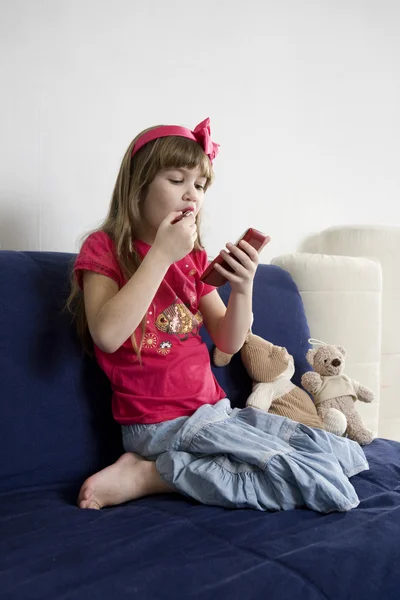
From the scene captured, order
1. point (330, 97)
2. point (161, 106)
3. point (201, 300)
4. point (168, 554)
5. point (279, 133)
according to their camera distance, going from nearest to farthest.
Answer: point (168, 554)
point (201, 300)
point (161, 106)
point (279, 133)
point (330, 97)

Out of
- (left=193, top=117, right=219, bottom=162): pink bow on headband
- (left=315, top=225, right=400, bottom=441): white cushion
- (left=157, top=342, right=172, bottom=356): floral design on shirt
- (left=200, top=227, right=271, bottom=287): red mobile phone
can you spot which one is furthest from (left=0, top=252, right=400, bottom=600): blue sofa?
(left=315, top=225, right=400, bottom=441): white cushion

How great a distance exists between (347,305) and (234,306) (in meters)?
0.56

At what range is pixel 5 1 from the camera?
4.43 feet

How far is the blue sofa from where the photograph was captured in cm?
75

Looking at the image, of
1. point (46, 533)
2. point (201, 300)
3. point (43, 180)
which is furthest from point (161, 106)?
point (46, 533)

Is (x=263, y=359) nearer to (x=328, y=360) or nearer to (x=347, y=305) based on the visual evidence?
(x=328, y=360)

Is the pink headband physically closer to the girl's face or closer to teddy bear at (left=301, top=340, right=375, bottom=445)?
the girl's face

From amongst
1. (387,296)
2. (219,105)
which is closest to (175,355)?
(219,105)

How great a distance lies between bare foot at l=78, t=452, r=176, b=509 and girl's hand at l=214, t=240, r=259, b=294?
37 cm

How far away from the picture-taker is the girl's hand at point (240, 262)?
114cm

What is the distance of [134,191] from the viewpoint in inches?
48.3

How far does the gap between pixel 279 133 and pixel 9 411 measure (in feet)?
4.06

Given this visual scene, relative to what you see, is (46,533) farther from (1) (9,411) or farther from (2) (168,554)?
(1) (9,411)

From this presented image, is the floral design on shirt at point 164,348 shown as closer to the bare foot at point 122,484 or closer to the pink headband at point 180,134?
the bare foot at point 122,484
